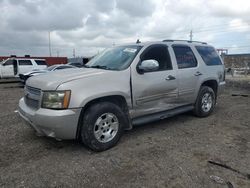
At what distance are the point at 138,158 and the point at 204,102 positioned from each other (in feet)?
10.2

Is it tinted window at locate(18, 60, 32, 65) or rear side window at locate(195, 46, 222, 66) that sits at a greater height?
tinted window at locate(18, 60, 32, 65)

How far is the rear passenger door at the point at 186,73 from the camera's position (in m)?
5.57

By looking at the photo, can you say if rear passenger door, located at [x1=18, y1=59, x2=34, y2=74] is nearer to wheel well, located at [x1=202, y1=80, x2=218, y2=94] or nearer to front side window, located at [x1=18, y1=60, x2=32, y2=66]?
front side window, located at [x1=18, y1=60, x2=32, y2=66]

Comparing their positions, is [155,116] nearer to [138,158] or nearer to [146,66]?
[146,66]

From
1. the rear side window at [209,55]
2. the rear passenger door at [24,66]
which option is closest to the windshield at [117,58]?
the rear side window at [209,55]

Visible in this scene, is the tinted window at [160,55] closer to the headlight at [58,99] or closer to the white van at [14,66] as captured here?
the headlight at [58,99]

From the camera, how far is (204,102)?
6430 millimetres

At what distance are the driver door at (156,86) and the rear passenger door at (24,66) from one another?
1697 cm

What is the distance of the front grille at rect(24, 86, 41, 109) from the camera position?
414 cm

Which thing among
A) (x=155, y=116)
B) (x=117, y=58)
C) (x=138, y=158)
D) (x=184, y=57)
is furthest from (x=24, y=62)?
(x=138, y=158)

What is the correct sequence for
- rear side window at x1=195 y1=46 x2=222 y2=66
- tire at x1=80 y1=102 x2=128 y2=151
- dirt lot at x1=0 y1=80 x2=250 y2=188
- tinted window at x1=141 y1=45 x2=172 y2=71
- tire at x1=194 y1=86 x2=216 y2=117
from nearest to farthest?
dirt lot at x1=0 y1=80 x2=250 y2=188 < tire at x1=80 y1=102 x2=128 y2=151 < tinted window at x1=141 y1=45 x2=172 y2=71 < tire at x1=194 y1=86 x2=216 y2=117 < rear side window at x1=195 y1=46 x2=222 y2=66

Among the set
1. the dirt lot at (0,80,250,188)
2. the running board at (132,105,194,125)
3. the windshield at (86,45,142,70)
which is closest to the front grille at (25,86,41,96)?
the dirt lot at (0,80,250,188)

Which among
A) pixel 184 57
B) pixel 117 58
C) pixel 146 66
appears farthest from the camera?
pixel 184 57

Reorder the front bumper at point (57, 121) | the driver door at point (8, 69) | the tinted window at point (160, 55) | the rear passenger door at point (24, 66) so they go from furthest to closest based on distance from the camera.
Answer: the driver door at point (8, 69), the rear passenger door at point (24, 66), the tinted window at point (160, 55), the front bumper at point (57, 121)
